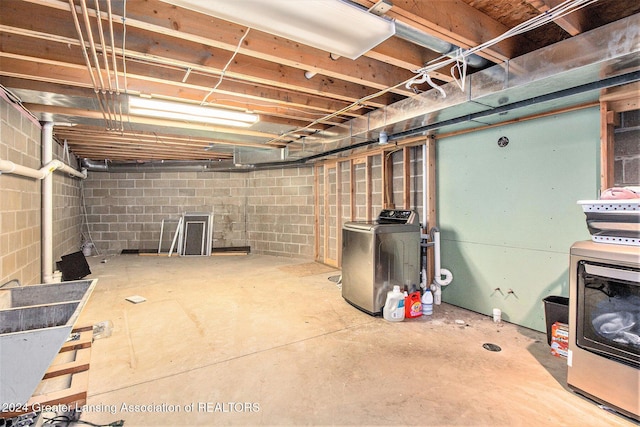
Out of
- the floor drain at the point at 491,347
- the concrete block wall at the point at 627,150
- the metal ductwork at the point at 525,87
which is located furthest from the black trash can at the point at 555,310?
the metal ductwork at the point at 525,87

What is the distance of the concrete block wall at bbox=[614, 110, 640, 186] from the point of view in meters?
2.18

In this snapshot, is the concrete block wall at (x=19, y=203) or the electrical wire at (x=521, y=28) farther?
the concrete block wall at (x=19, y=203)

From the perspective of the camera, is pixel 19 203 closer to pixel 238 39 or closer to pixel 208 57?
pixel 208 57

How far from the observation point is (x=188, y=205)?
6.97m

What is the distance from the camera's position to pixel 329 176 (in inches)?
218

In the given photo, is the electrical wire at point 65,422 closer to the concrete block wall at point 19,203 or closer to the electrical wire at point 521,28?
the concrete block wall at point 19,203

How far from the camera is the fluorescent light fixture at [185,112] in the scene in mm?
2885

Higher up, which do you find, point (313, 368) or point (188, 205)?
point (188, 205)

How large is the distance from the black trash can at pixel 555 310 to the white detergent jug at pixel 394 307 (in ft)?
3.76

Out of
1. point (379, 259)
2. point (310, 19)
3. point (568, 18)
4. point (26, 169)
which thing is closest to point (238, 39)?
point (310, 19)

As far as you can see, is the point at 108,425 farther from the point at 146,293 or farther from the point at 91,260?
the point at 91,260

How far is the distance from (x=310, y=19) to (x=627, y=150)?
2394 millimetres

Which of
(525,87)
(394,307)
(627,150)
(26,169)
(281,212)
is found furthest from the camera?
(281,212)

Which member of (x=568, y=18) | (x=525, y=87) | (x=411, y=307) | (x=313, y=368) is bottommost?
(x=313, y=368)
